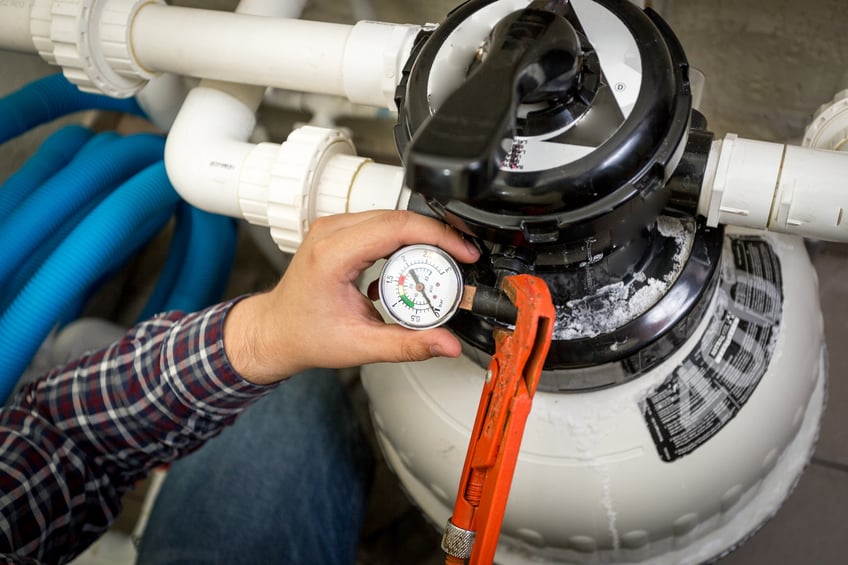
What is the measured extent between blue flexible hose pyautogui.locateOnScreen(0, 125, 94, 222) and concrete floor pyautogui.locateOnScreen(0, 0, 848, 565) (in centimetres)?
11

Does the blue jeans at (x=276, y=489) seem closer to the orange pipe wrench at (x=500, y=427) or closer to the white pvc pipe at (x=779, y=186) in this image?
the orange pipe wrench at (x=500, y=427)

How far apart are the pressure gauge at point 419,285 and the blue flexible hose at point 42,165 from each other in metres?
0.60

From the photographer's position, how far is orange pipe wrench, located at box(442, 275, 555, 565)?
458 millimetres

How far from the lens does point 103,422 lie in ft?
2.39

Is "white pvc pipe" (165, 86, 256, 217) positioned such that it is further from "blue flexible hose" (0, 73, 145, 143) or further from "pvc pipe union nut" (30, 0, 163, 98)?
"blue flexible hose" (0, 73, 145, 143)

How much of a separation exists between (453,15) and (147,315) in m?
0.73

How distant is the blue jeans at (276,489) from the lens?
0.82m

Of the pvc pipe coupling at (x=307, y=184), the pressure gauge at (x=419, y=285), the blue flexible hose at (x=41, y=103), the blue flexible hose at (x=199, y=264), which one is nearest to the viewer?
the pressure gauge at (x=419, y=285)

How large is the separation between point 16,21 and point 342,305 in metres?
0.51

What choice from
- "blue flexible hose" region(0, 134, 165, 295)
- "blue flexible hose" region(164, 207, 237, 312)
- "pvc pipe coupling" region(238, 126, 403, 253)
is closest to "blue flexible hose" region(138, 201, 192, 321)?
"blue flexible hose" region(164, 207, 237, 312)

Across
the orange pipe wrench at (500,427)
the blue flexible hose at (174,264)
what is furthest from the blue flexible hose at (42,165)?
the orange pipe wrench at (500,427)

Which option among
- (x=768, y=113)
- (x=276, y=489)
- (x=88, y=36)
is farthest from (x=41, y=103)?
(x=768, y=113)

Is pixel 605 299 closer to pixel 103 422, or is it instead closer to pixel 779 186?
pixel 779 186

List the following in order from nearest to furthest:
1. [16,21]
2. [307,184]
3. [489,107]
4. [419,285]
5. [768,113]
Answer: [489,107] → [419,285] → [307,184] → [16,21] → [768,113]
